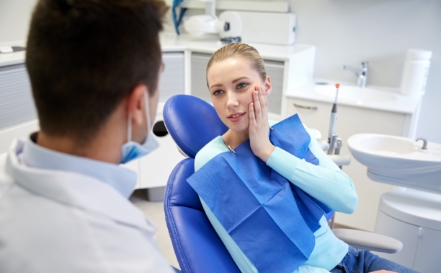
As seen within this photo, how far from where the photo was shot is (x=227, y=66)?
121 cm

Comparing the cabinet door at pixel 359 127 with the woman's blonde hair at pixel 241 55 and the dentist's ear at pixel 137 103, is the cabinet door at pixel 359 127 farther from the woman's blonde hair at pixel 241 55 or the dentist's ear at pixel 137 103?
the dentist's ear at pixel 137 103

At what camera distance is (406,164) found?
1.49 metres

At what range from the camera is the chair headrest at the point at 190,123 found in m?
1.28

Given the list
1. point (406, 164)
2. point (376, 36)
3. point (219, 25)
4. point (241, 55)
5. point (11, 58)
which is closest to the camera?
point (241, 55)

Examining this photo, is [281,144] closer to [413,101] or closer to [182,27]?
[413,101]

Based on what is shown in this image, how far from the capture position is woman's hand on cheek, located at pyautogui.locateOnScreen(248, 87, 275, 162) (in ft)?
3.92

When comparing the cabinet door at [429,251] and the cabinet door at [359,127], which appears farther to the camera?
the cabinet door at [359,127]

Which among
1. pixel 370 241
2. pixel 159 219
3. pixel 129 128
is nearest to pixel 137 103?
pixel 129 128

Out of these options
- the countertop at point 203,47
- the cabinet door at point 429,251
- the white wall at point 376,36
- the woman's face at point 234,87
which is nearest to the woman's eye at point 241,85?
the woman's face at point 234,87

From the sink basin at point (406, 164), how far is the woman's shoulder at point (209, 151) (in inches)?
25.7

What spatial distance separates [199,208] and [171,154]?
Result: 4.55 feet

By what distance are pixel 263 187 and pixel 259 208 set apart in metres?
0.07

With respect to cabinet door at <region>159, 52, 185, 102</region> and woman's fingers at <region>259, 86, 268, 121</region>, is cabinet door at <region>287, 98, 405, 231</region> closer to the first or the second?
cabinet door at <region>159, 52, 185, 102</region>

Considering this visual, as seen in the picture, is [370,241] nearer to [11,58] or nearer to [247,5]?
[11,58]
